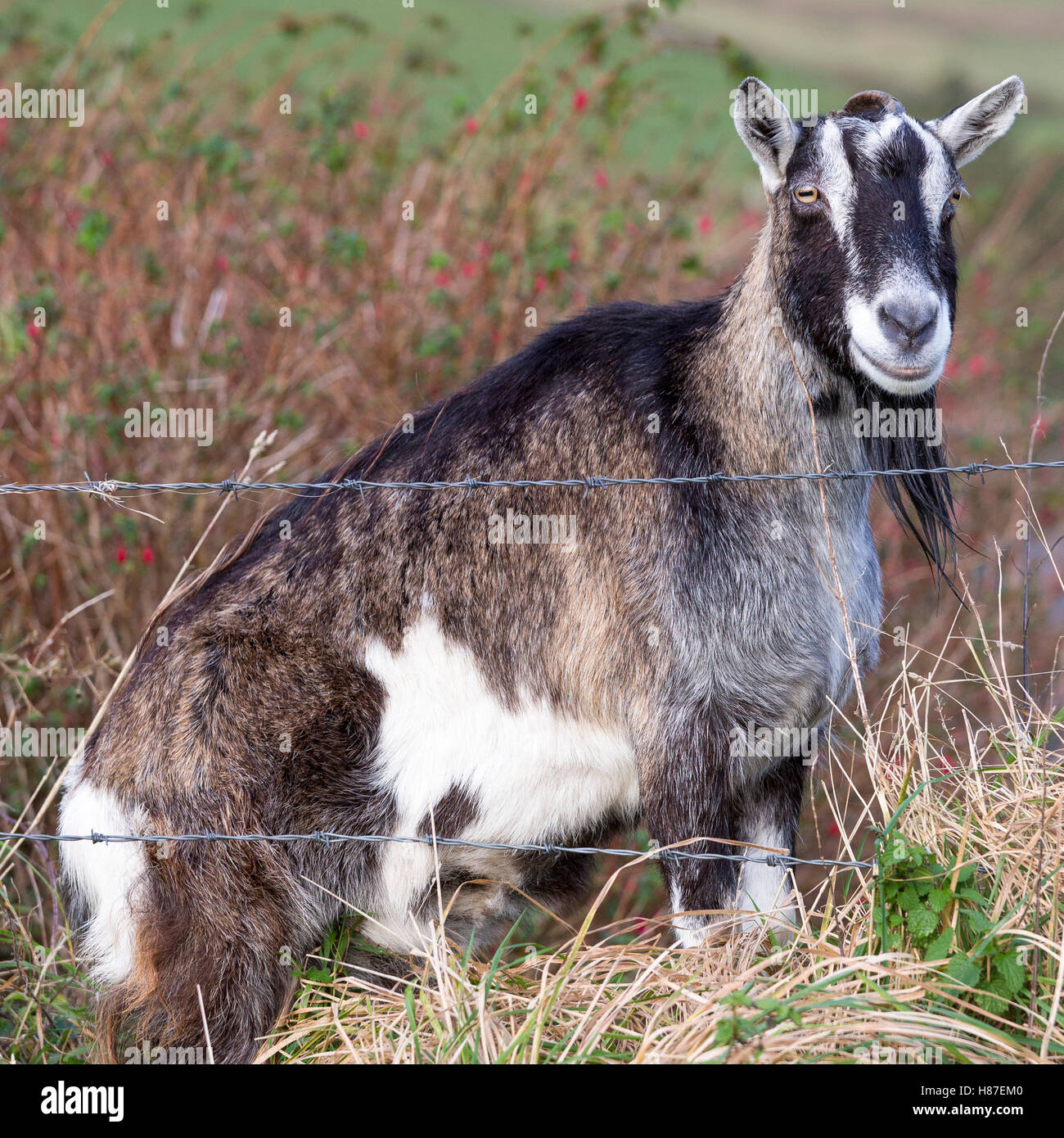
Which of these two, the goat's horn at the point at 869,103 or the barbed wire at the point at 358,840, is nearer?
the barbed wire at the point at 358,840

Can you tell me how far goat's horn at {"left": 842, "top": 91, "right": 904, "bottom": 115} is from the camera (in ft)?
11.5

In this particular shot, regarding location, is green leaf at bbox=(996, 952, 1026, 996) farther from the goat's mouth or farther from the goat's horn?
the goat's horn

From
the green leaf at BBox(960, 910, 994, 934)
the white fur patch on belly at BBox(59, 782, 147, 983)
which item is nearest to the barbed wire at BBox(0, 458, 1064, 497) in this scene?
the white fur patch on belly at BBox(59, 782, 147, 983)

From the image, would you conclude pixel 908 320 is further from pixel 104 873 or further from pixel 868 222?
pixel 104 873

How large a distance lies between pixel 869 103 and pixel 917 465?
3.33ft

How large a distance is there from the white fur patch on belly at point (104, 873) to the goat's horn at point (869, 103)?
2.83 m

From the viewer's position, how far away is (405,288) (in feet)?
21.5

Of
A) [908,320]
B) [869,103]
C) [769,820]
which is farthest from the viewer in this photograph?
[769,820]

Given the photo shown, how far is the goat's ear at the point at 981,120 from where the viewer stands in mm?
3508

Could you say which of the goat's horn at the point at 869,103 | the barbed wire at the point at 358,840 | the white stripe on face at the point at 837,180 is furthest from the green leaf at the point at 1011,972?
the goat's horn at the point at 869,103

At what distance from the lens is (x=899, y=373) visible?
3.15 m

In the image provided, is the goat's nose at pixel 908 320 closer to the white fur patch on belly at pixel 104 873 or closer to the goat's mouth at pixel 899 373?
the goat's mouth at pixel 899 373

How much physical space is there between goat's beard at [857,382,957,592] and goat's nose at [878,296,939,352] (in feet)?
1.00

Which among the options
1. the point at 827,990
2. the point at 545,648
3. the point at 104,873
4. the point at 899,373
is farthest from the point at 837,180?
the point at 104,873
